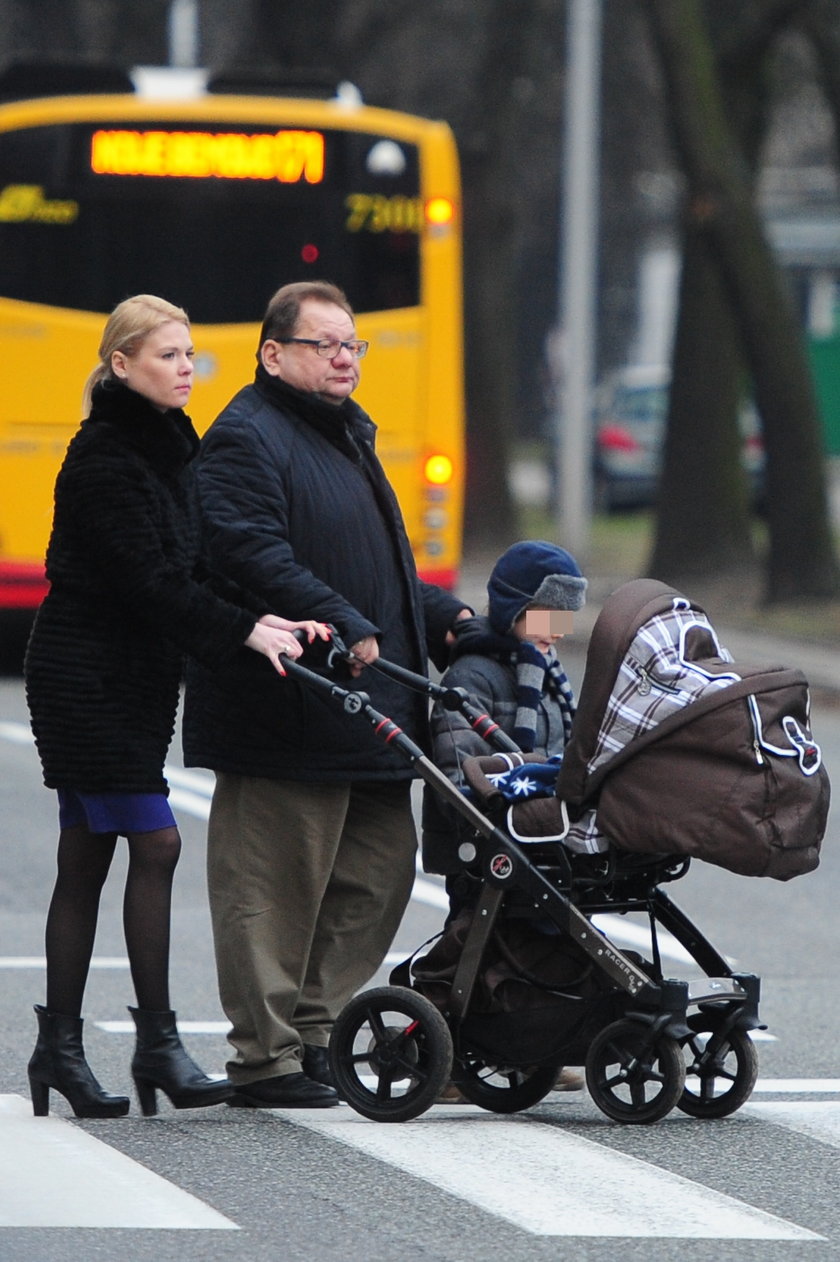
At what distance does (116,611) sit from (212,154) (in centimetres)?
1007

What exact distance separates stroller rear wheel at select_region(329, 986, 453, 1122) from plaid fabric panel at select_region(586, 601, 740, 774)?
65cm

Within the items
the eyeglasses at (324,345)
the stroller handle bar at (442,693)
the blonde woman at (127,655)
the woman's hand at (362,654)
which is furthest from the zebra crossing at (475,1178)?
the eyeglasses at (324,345)

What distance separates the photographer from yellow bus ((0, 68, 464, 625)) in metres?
15.0

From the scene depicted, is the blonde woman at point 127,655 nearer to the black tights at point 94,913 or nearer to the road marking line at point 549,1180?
the black tights at point 94,913

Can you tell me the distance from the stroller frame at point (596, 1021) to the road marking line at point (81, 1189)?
68 centimetres

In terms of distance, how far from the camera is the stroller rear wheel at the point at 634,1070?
549 cm

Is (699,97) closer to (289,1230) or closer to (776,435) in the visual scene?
(776,435)

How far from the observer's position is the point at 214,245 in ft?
50.1

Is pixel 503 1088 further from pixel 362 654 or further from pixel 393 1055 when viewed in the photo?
pixel 362 654

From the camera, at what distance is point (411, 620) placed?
19.5 feet

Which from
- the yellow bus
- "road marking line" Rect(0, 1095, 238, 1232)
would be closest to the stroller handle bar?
"road marking line" Rect(0, 1095, 238, 1232)

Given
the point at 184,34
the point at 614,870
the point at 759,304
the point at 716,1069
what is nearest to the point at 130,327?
the point at 614,870

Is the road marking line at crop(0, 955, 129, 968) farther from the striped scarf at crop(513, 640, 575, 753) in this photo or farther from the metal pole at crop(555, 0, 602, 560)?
the metal pole at crop(555, 0, 602, 560)

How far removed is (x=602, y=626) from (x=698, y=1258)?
1511mm
